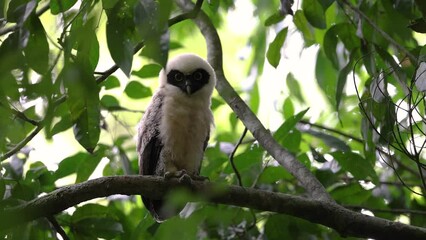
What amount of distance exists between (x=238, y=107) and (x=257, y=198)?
3.05ft

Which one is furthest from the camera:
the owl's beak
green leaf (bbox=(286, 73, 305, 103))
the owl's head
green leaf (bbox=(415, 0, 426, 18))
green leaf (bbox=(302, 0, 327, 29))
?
the owl's head

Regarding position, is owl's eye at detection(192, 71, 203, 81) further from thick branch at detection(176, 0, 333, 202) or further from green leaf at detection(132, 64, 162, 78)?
green leaf at detection(132, 64, 162, 78)

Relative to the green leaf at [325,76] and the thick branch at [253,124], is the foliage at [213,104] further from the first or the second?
the thick branch at [253,124]

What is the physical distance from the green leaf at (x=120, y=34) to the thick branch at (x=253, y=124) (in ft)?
3.96

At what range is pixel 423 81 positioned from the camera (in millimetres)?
2525

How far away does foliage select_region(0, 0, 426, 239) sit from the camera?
6.61 feet

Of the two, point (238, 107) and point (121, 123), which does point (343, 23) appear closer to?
point (238, 107)

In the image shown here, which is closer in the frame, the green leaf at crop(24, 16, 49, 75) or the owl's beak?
the green leaf at crop(24, 16, 49, 75)

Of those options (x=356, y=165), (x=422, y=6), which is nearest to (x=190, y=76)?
(x=356, y=165)

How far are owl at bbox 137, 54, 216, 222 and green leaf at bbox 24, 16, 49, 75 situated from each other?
1.78 metres

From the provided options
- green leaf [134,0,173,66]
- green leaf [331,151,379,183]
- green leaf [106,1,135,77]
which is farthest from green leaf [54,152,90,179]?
green leaf [134,0,173,66]

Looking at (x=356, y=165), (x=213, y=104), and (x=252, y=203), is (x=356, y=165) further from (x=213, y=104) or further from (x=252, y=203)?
(x=213, y=104)

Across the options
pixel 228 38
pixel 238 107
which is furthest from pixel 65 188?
pixel 228 38

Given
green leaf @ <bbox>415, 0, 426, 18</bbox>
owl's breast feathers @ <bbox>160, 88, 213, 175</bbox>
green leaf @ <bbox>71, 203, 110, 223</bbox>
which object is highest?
owl's breast feathers @ <bbox>160, 88, 213, 175</bbox>
